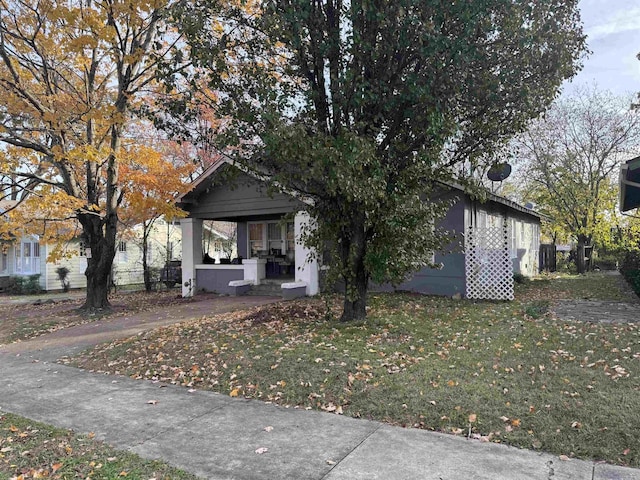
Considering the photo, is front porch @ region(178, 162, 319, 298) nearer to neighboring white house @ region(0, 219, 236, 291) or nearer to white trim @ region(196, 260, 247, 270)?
white trim @ region(196, 260, 247, 270)

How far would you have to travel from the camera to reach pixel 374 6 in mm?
6773

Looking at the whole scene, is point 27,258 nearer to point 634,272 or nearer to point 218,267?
point 218,267

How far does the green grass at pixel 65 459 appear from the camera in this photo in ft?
11.6

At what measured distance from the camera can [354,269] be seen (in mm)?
8367

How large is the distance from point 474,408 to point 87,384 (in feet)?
16.1

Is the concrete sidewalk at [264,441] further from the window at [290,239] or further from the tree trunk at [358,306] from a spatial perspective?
the window at [290,239]

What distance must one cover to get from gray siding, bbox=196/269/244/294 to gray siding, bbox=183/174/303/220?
190 cm

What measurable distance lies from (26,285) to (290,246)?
13.8 m

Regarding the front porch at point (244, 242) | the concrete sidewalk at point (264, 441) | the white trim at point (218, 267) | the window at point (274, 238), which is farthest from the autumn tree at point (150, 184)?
the concrete sidewalk at point (264, 441)

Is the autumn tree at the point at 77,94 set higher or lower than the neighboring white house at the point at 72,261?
higher

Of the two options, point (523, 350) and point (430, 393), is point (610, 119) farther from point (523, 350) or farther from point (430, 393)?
point (430, 393)

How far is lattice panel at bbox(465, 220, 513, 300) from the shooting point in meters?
11.8

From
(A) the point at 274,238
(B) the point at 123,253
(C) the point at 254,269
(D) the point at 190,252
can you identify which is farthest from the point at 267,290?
(B) the point at 123,253

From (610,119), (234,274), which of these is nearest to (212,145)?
(234,274)
